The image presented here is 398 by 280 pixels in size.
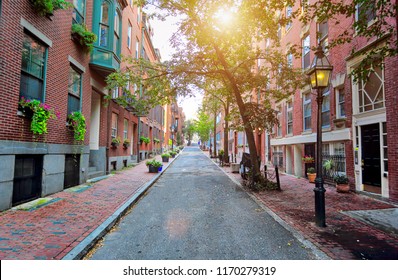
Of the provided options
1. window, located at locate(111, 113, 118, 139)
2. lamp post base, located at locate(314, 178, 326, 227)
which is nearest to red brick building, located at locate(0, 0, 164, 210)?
window, located at locate(111, 113, 118, 139)

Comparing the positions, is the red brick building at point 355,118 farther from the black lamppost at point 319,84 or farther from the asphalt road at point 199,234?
the asphalt road at point 199,234

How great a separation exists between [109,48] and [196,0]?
185 inches

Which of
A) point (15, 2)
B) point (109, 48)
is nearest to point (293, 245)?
point (15, 2)

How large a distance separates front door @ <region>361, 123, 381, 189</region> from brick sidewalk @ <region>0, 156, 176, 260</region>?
29.1 feet

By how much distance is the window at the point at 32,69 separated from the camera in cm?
633

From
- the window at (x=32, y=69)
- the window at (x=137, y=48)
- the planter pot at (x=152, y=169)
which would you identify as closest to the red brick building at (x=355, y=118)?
the window at (x=32, y=69)

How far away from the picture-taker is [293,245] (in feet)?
13.4

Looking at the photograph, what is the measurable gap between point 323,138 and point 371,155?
8.65 feet

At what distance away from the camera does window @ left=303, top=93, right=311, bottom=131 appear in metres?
12.9

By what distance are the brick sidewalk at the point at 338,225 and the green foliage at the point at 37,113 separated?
722 cm

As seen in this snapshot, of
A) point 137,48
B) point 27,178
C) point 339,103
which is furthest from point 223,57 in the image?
point 137,48

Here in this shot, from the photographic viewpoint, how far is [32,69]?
6.65 m

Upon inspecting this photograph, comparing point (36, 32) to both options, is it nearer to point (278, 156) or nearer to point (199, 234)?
point (199, 234)

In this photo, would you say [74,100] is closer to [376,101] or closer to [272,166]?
[376,101]
